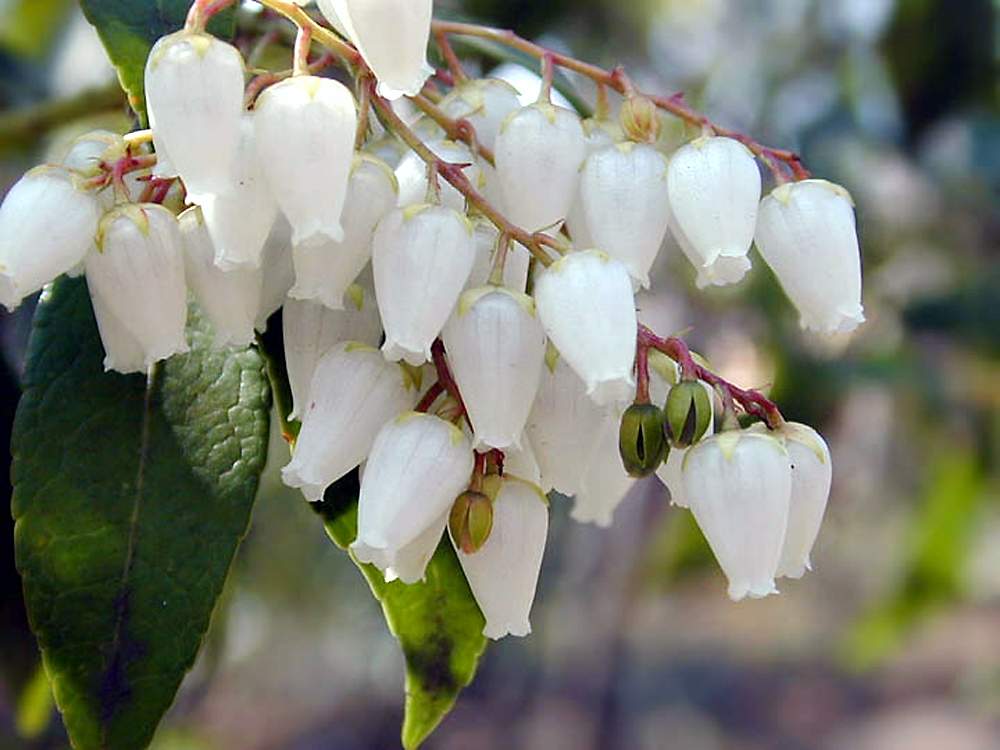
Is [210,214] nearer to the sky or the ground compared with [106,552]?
nearer to the sky

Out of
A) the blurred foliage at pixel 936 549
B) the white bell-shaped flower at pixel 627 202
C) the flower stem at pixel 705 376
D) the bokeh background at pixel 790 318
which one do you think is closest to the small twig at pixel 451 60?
the white bell-shaped flower at pixel 627 202

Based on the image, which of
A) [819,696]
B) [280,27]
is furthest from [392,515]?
[819,696]

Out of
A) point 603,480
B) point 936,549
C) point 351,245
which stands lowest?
point 936,549

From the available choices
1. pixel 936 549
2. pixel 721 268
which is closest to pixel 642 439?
pixel 721 268

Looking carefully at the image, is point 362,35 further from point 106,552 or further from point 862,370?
point 862,370

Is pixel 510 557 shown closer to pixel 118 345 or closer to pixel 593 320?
pixel 593 320

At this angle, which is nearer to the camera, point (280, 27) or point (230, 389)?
point (230, 389)

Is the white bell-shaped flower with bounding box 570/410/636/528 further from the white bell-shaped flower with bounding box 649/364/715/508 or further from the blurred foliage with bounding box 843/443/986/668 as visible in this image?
the blurred foliage with bounding box 843/443/986/668

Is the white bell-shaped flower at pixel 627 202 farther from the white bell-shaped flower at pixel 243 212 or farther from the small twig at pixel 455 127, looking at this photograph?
the white bell-shaped flower at pixel 243 212
